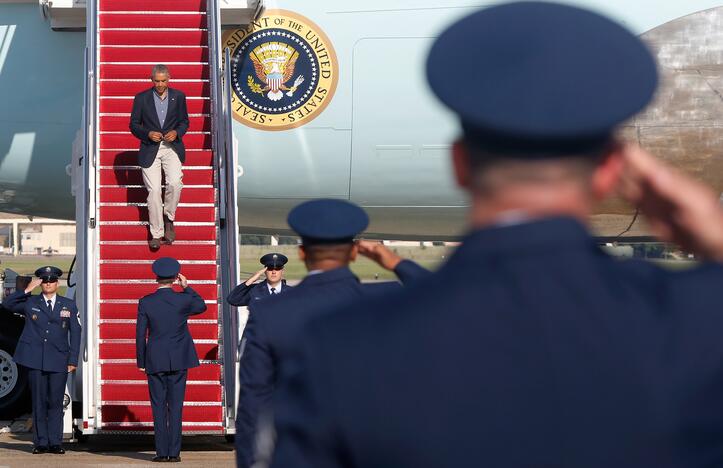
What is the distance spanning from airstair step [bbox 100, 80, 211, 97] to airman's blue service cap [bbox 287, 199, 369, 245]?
8686 millimetres

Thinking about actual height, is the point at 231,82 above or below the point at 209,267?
above

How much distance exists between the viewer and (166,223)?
38.3 feet

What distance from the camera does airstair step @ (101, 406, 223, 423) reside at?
10.9 meters

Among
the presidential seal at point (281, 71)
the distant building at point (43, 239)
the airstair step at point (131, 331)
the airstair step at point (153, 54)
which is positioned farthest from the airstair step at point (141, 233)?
the distant building at point (43, 239)

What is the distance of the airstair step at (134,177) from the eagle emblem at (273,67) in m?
1.00

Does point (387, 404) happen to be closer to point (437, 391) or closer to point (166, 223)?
point (437, 391)

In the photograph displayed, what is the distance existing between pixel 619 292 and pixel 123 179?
10.6 meters

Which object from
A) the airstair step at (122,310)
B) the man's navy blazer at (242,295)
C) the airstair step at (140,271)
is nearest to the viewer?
the man's navy blazer at (242,295)

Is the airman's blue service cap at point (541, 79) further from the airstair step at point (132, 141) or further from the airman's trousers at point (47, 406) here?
the airstair step at point (132, 141)

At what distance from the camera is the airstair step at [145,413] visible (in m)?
10.9

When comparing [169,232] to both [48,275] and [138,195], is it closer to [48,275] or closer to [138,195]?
[138,195]

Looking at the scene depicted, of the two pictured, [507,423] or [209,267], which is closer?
[507,423]

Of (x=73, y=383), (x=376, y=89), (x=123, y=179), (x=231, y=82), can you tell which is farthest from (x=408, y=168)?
(x=73, y=383)

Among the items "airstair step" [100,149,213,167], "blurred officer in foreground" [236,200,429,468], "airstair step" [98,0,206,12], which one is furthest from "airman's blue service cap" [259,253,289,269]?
"blurred officer in foreground" [236,200,429,468]
